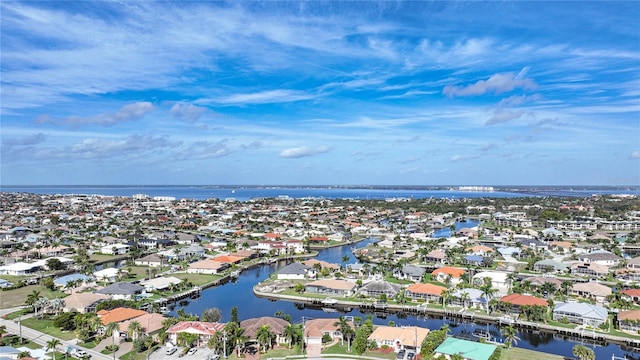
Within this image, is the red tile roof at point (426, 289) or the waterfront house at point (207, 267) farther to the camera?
the waterfront house at point (207, 267)

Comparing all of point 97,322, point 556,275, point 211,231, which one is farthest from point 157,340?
point 211,231

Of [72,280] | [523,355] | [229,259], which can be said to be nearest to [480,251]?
[229,259]

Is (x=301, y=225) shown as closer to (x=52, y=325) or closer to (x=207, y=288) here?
(x=207, y=288)

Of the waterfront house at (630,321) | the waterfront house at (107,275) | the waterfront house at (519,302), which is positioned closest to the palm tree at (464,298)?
the waterfront house at (519,302)

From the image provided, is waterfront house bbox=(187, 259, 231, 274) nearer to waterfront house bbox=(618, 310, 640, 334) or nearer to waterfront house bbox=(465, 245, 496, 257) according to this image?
waterfront house bbox=(465, 245, 496, 257)

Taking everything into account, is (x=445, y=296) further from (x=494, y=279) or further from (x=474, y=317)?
(x=494, y=279)

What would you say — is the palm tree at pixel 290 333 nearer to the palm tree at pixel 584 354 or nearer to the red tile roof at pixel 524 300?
the palm tree at pixel 584 354
